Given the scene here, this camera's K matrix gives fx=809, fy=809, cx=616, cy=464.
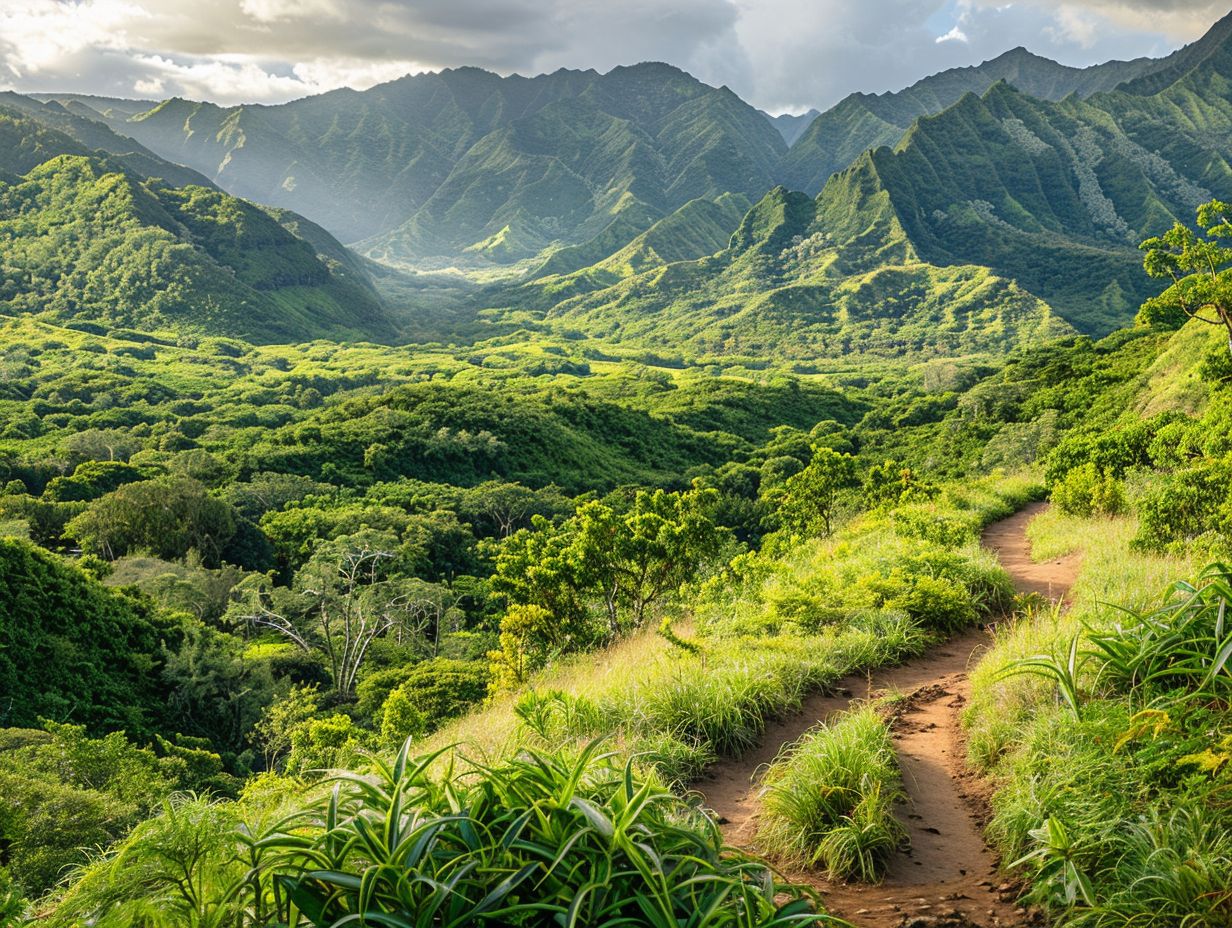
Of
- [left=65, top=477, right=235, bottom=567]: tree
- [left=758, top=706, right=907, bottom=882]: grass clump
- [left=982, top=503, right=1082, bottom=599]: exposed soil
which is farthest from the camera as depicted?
[left=65, top=477, right=235, bottom=567]: tree

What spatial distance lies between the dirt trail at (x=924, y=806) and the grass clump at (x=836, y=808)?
11cm

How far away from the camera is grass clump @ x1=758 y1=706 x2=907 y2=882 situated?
4441 millimetres

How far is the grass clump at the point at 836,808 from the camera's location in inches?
175

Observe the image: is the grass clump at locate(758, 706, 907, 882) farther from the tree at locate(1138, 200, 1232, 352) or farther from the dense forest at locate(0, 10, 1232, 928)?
the tree at locate(1138, 200, 1232, 352)

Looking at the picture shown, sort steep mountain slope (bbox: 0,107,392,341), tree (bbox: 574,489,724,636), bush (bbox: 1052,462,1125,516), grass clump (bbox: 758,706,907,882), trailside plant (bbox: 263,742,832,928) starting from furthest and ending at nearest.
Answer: steep mountain slope (bbox: 0,107,392,341)
tree (bbox: 574,489,724,636)
bush (bbox: 1052,462,1125,516)
grass clump (bbox: 758,706,907,882)
trailside plant (bbox: 263,742,832,928)

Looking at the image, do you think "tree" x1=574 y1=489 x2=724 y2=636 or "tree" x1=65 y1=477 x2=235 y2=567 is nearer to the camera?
"tree" x1=574 y1=489 x2=724 y2=636

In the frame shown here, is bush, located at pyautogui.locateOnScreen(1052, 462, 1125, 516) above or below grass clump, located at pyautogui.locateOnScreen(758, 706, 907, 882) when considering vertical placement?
above

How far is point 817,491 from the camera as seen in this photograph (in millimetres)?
21578

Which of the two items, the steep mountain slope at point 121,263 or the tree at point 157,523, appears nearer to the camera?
the tree at point 157,523

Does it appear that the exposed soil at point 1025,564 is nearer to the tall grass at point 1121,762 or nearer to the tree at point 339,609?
the tall grass at point 1121,762

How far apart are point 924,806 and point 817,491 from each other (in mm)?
16890

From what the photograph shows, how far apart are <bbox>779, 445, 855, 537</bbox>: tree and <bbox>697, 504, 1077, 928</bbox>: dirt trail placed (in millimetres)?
12735

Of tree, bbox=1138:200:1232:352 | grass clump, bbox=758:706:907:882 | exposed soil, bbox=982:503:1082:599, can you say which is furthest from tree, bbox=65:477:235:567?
grass clump, bbox=758:706:907:882

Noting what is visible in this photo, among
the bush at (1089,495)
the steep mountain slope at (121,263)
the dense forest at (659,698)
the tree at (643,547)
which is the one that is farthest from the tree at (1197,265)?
the steep mountain slope at (121,263)
